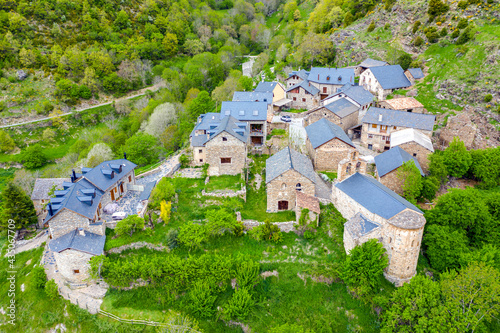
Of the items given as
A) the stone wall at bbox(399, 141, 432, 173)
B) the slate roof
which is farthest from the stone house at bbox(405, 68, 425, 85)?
the slate roof

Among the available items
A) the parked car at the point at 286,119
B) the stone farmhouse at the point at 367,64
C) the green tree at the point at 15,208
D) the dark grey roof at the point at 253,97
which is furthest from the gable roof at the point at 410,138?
the green tree at the point at 15,208

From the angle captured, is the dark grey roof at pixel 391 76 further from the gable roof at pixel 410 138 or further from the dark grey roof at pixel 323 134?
the dark grey roof at pixel 323 134

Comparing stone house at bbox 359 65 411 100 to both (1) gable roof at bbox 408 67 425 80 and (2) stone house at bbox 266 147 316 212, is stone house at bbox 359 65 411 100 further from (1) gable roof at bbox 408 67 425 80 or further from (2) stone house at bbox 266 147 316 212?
(2) stone house at bbox 266 147 316 212

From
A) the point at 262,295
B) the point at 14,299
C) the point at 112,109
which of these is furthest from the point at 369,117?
the point at 112,109

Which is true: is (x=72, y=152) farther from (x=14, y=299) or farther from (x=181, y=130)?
(x=14, y=299)

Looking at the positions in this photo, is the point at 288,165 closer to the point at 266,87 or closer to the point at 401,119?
the point at 401,119
